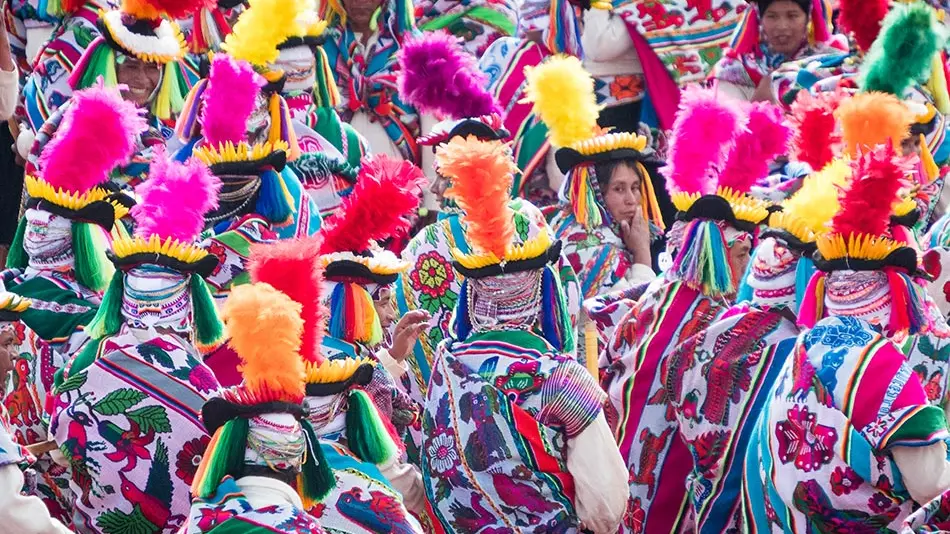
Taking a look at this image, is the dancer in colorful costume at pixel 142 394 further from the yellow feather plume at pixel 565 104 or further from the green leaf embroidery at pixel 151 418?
the yellow feather plume at pixel 565 104

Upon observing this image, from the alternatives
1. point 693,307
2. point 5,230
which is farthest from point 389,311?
point 5,230

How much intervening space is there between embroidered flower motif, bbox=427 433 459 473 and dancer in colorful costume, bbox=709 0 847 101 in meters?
3.76

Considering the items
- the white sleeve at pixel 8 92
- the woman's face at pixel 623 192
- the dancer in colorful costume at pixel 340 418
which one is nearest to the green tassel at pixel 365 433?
the dancer in colorful costume at pixel 340 418

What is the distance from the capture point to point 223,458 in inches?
185

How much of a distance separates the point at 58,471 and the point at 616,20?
167 inches

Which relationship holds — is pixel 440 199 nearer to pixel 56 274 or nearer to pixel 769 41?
pixel 56 274

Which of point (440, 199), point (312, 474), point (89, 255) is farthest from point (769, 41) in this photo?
point (312, 474)

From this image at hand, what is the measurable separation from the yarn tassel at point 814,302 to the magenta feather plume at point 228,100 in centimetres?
257

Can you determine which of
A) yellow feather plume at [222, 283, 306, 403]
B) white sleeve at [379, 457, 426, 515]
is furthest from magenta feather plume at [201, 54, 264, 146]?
yellow feather plume at [222, 283, 306, 403]

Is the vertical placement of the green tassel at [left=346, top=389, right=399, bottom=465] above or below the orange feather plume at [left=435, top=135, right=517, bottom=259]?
below

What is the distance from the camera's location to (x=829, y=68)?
8930 mm

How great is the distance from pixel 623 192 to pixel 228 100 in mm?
1573

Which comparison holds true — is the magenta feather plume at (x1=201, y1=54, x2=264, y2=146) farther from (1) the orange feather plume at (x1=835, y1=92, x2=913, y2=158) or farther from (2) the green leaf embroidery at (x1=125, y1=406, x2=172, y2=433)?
(1) the orange feather plume at (x1=835, y1=92, x2=913, y2=158)

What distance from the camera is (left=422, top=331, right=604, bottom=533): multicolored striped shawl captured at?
5594 mm
